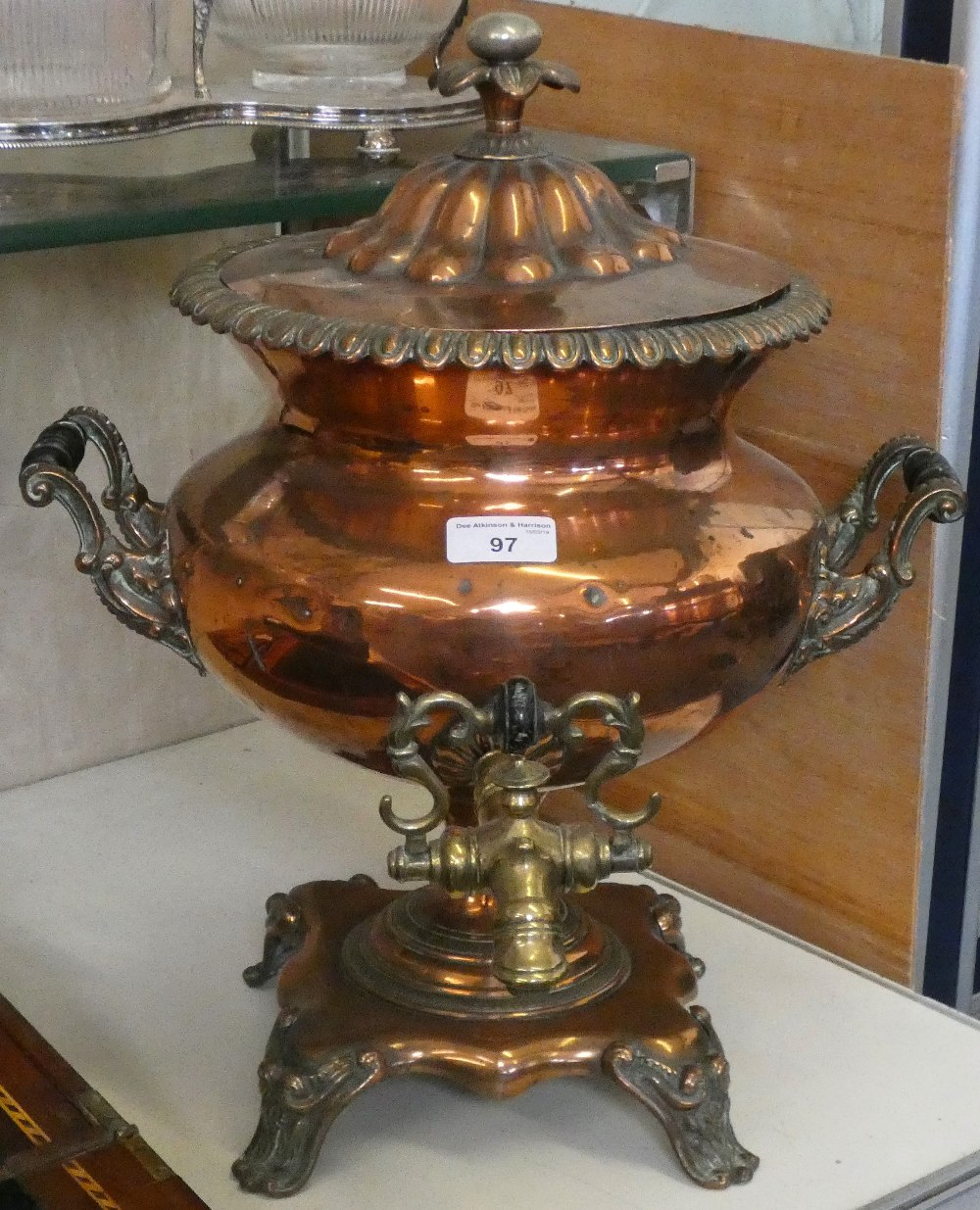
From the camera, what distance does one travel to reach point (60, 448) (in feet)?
3.14

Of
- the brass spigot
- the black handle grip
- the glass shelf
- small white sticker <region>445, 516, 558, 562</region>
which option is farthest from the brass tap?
the glass shelf

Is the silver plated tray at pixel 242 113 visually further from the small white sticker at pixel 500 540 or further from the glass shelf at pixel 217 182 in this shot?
the small white sticker at pixel 500 540

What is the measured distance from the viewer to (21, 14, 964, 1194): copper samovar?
0.82m

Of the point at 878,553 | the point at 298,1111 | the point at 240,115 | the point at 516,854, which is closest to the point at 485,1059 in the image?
the point at 298,1111

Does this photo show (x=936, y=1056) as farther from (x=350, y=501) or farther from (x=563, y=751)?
(x=350, y=501)

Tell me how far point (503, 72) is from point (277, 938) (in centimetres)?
59

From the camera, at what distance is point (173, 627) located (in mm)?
981

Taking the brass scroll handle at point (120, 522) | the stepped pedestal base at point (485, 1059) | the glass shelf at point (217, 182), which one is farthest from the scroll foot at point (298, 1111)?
the glass shelf at point (217, 182)

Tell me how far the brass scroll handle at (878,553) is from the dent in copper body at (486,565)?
46mm

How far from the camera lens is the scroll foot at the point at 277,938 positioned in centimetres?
112

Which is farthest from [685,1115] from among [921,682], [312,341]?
[312,341]

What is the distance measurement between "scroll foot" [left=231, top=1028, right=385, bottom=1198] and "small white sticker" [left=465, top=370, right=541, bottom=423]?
0.38m

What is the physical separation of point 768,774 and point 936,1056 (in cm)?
25

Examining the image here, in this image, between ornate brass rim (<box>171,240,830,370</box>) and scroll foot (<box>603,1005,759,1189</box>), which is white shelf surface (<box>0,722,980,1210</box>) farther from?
ornate brass rim (<box>171,240,830,370</box>)
